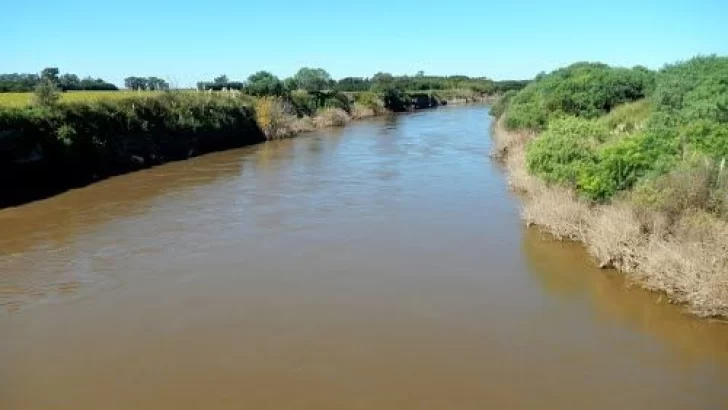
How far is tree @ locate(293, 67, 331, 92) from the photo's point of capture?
73562 millimetres

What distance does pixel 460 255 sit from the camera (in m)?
14.9

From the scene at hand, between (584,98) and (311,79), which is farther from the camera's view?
(311,79)

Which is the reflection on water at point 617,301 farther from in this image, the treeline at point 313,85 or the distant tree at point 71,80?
the distant tree at point 71,80

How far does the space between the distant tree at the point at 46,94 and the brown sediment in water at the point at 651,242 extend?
20.1 metres

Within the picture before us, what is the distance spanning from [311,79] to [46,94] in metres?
55.7

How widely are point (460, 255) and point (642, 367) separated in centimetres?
594

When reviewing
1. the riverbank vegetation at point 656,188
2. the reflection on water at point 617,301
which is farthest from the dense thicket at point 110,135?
the reflection on water at point 617,301

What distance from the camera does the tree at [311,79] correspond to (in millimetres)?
73562

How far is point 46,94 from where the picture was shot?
25.8 meters

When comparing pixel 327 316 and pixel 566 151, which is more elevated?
pixel 566 151

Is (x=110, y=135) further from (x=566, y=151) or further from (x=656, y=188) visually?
(x=656, y=188)

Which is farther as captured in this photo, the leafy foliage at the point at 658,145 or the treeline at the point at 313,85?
the treeline at the point at 313,85

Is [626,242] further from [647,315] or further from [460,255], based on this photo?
[460,255]

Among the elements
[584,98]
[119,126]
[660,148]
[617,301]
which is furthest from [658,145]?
[119,126]
